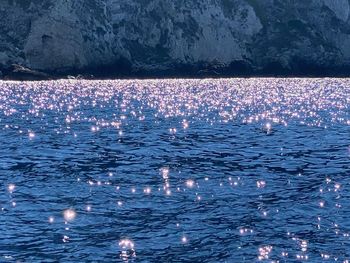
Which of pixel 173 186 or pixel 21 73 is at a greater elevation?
pixel 21 73

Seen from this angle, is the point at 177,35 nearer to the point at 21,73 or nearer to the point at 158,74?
the point at 158,74

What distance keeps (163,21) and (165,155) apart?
119912 millimetres

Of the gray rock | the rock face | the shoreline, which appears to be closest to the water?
the gray rock

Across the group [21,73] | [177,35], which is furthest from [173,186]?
[177,35]

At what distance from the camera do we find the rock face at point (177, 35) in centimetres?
15812

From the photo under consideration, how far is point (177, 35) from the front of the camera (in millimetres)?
170750

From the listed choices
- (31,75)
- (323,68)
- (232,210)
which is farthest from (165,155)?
(323,68)

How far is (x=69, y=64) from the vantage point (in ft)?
520

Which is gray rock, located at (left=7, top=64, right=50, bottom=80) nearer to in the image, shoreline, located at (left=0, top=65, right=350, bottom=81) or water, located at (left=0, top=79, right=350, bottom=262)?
shoreline, located at (left=0, top=65, right=350, bottom=81)

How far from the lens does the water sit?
29312 millimetres

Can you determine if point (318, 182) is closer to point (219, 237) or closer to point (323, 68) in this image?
point (219, 237)

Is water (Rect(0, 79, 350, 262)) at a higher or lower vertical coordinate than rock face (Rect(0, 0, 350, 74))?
lower

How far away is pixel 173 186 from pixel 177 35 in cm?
13156

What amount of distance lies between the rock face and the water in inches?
2741
